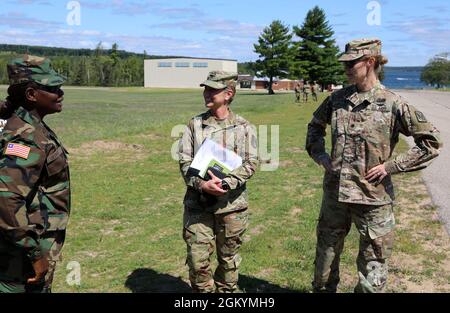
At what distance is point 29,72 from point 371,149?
8.19ft

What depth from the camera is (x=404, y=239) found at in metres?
6.39

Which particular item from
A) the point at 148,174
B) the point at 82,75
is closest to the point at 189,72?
the point at 82,75

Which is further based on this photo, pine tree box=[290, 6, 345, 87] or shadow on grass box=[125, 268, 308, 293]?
pine tree box=[290, 6, 345, 87]

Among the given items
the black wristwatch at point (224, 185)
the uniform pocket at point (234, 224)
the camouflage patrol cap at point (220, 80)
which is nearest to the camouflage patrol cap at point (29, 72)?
the camouflage patrol cap at point (220, 80)

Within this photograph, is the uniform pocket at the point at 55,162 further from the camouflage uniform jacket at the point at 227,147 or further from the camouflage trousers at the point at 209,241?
the camouflage trousers at the point at 209,241

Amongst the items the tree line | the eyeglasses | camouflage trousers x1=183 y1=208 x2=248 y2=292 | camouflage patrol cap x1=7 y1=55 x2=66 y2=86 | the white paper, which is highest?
the tree line

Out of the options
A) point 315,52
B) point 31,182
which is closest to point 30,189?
point 31,182

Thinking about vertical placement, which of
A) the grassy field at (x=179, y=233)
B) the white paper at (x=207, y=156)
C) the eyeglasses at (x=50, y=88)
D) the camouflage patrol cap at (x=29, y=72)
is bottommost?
the grassy field at (x=179, y=233)

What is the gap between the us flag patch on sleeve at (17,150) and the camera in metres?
2.79

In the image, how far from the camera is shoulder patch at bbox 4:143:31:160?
2795 millimetres

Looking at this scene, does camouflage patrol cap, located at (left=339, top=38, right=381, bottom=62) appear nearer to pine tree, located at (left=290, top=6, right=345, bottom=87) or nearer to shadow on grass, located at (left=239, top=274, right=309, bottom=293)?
shadow on grass, located at (left=239, top=274, right=309, bottom=293)

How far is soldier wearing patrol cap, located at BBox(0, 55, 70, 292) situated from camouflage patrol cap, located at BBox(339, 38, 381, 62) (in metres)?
2.07

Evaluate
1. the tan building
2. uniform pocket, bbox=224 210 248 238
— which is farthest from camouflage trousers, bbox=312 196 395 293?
the tan building
